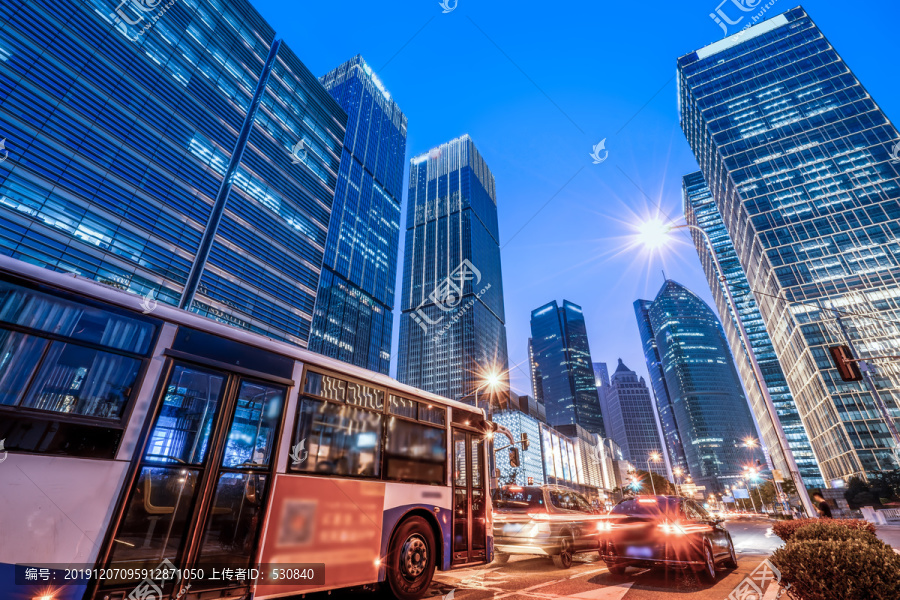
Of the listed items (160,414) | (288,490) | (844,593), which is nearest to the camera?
(844,593)

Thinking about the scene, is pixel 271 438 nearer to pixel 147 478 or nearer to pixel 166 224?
pixel 147 478

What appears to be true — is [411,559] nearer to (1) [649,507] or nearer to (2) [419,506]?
(2) [419,506]

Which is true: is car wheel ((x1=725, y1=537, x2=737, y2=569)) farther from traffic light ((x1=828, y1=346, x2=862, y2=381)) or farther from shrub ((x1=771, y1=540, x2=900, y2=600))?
traffic light ((x1=828, y1=346, x2=862, y2=381))

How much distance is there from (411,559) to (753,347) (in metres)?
143

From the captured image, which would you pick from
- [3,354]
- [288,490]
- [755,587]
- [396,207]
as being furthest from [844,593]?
[396,207]

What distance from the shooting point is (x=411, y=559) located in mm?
5734

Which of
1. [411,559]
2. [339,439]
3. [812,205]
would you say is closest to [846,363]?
[411,559]

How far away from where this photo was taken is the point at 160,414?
150 inches

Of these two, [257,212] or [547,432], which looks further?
[547,432]

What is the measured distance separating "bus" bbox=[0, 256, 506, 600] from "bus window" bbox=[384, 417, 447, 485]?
0.05 metres

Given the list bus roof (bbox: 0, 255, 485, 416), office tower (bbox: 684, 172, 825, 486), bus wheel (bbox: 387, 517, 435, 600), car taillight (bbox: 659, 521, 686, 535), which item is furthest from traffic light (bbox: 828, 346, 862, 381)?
office tower (bbox: 684, 172, 825, 486)

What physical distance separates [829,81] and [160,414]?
135 metres

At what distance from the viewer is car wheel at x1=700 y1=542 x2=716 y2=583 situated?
22.6 ft

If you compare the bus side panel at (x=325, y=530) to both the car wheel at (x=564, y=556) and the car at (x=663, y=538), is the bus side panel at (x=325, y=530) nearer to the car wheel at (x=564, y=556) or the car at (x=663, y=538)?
the car at (x=663, y=538)
